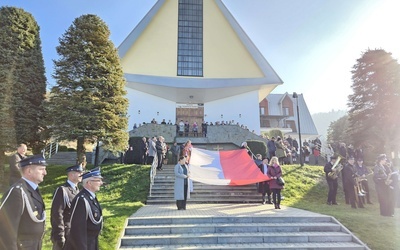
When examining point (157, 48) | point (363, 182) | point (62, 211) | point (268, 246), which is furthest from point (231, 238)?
point (157, 48)

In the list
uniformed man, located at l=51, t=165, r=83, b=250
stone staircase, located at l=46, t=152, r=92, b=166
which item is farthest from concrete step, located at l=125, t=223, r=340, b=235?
stone staircase, located at l=46, t=152, r=92, b=166

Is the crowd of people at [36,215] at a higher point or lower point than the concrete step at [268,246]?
higher

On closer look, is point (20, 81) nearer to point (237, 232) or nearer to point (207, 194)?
point (207, 194)

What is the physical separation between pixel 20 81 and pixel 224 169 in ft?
33.9

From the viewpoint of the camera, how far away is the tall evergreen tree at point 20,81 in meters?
12.1

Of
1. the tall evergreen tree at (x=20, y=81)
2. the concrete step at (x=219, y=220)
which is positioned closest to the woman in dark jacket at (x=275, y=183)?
the concrete step at (x=219, y=220)

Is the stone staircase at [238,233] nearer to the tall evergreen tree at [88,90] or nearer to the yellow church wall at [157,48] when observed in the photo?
the tall evergreen tree at [88,90]

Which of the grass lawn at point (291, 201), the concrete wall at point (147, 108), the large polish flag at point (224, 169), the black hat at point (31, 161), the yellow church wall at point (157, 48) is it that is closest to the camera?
the black hat at point (31, 161)

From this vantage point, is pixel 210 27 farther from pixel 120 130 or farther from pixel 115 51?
pixel 120 130

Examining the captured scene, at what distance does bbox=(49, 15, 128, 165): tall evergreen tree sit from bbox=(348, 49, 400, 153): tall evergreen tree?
1922cm

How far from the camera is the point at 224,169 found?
10.2m

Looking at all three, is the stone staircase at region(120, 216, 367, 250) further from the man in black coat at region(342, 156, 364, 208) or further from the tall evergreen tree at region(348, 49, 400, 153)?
the tall evergreen tree at region(348, 49, 400, 153)

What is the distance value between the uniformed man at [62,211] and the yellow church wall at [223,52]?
21633 millimetres

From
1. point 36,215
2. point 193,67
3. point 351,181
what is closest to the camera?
point 36,215
